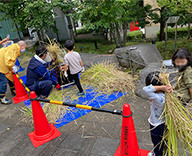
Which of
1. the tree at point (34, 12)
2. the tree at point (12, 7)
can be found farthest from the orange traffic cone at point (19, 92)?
the tree at point (12, 7)

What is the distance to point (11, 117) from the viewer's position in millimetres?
3584

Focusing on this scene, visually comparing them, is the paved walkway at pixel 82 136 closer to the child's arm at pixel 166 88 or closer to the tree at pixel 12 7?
the child's arm at pixel 166 88

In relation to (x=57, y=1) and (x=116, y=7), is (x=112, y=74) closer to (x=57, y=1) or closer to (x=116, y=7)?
(x=116, y=7)

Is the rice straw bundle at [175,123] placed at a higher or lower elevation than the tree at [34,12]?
lower

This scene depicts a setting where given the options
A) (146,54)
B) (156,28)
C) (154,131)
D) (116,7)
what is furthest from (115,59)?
(156,28)

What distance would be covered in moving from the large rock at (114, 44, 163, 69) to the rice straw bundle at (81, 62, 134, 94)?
0.79m

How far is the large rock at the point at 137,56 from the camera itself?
201 inches

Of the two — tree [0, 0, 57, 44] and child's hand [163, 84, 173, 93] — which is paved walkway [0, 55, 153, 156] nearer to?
child's hand [163, 84, 173, 93]

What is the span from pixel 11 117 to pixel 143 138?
2.91 metres

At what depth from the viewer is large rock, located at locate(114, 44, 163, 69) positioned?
510 cm

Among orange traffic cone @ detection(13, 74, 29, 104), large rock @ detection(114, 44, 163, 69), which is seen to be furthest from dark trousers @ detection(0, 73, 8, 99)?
large rock @ detection(114, 44, 163, 69)

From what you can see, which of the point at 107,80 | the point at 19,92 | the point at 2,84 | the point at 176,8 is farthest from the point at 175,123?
the point at 176,8

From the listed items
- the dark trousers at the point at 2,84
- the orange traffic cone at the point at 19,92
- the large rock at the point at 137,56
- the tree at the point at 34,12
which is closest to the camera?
the dark trousers at the point at 2,84

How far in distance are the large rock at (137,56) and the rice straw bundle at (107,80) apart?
0.79 m
